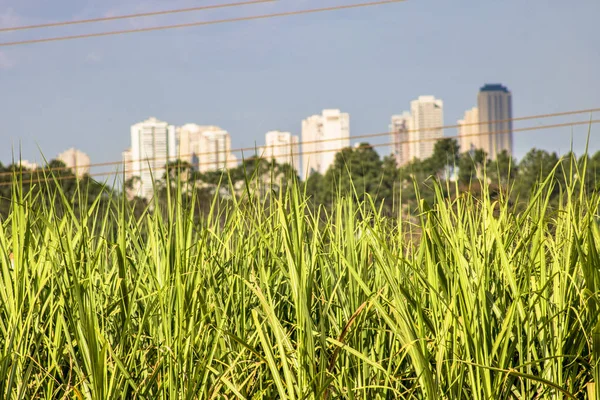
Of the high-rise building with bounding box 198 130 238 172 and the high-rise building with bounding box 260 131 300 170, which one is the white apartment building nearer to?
the high-rise building with bounding box 198 130 238 172

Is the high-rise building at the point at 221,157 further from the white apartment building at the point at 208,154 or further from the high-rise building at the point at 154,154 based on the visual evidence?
the high-rise building at the point at 154,154

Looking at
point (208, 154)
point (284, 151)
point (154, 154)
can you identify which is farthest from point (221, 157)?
point (284, 151)

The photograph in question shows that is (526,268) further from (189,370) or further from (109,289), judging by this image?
(109,289)

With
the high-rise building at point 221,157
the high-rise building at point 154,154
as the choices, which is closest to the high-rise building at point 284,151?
the high-rise building at point 221,157

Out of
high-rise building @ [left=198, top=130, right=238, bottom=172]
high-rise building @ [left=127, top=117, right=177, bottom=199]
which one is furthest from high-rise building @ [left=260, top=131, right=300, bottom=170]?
high-rise building @ [left=127, top=117, right=177, bottom=199]

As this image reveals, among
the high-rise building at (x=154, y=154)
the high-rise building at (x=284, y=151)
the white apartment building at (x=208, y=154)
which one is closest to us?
the high-rise building at (x=284, y=151)

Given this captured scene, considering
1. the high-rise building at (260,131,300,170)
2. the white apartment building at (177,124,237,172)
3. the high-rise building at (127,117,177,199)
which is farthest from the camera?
the white apartment building at (177,124,237,172)

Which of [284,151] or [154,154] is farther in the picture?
[154,154]

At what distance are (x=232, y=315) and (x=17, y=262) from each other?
26.5 inches

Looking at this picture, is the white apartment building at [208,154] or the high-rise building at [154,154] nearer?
the high-rise building at [154,154]

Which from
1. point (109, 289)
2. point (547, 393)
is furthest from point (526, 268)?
point (109, 289)

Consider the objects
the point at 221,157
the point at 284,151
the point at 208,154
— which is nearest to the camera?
the point at 284,151

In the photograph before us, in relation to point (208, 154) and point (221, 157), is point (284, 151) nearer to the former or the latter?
point (208, 154)

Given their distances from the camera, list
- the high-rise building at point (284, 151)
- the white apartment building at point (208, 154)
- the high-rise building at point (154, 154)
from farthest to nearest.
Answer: the white apartment building at point (208, 154)
the high-rise building at point (154, 154)
the high-rise building at point (284, 151)
